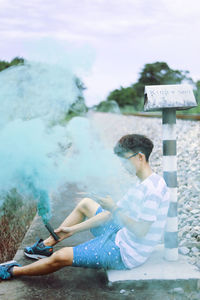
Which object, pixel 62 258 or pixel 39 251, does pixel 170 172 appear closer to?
pixel 62 258

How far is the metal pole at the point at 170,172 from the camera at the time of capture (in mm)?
2893

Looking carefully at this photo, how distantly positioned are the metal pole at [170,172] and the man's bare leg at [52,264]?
811mm

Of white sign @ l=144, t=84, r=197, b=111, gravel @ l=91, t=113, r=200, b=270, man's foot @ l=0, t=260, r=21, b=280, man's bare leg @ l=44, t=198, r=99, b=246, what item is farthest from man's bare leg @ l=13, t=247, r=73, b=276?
white sign @ l=144, t=84, r=197, b=111

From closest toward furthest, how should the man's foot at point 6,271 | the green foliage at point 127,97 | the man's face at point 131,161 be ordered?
the man's face at point 131,161, the man's foot at point 6,271, the green foliage at point 127,97

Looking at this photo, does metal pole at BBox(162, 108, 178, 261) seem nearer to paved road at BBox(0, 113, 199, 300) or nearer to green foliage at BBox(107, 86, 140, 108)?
paved road at BBox(0, 113, 199, 300)

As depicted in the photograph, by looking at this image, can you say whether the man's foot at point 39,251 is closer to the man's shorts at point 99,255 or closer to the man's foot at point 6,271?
the man's foot at point 6,271

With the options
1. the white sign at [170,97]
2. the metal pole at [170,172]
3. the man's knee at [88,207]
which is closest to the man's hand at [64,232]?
the man's knee at [88,207]

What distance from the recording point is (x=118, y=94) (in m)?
33.5

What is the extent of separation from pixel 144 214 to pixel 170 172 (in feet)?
1.65

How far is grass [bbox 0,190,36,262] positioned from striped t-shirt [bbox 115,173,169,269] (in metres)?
1.35

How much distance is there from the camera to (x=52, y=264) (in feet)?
8.87

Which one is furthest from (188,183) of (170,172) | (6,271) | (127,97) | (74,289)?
(127,97)

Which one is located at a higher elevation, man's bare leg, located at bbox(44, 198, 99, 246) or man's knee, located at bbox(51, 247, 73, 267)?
man's bare leg, located at bbox(44, 198, 99, 246)

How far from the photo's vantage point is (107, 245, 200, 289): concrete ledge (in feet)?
8.77
